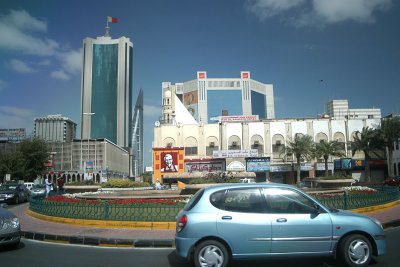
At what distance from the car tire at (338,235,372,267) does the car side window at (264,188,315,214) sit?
840 millimetres

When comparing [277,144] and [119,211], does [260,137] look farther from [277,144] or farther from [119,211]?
[119,211]

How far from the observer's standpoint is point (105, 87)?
14975 centimetres

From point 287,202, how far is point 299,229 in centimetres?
54

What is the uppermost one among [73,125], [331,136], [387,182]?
[73,125]

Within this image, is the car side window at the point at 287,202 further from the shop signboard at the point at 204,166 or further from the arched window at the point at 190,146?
the arched window at the point at 190,146

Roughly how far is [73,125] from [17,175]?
133 m

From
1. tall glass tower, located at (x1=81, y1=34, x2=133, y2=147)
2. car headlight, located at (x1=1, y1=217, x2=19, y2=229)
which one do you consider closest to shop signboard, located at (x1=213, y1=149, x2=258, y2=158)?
car headlight, located at (x1=1, y1=217, x2=19, y2=229)

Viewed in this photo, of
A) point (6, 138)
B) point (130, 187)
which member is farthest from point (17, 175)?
point (6, 138)

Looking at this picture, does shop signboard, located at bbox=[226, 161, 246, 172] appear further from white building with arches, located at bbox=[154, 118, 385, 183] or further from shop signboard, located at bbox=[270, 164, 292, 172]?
shop signboard, located at bbox=[270, 164, 292, 172]

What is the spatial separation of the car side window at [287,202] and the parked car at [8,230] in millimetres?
6550

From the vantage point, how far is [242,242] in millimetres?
6625

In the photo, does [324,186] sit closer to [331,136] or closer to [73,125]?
[331,136]

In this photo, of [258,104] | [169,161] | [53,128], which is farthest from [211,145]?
[53,128]

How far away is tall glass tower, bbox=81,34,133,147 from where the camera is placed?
146125mm
